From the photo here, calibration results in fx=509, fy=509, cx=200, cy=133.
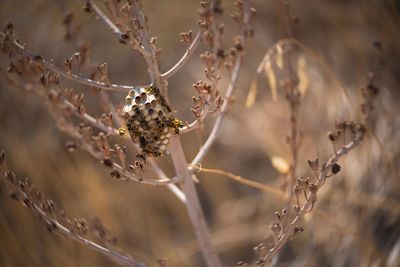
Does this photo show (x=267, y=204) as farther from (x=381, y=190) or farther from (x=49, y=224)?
(x=49, y=224)

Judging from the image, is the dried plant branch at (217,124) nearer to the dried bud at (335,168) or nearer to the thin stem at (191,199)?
the thin stem at (191,199)

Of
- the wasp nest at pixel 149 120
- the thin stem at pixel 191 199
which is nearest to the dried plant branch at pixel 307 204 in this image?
the thin stem at pixel 191 199

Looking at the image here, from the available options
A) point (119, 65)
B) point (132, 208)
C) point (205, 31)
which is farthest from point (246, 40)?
point (119, 65)

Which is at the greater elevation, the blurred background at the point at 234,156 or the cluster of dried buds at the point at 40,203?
the blurred background at the point at 234,156

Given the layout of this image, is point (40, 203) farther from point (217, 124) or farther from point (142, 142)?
point (217, 124)

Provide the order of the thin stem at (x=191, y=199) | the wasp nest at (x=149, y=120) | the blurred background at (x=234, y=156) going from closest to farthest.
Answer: the wasp nest at (x=149, y=120) → the thin stem at (x=191, y=199) → the blurred background at (x=234, y=156)

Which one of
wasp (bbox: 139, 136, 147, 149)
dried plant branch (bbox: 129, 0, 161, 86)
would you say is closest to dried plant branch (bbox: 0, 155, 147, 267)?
wasp (bbox: 139, 136, 147, 149)

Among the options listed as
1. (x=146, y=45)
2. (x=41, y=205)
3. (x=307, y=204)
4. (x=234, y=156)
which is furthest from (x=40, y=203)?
(x=234, y=156)
